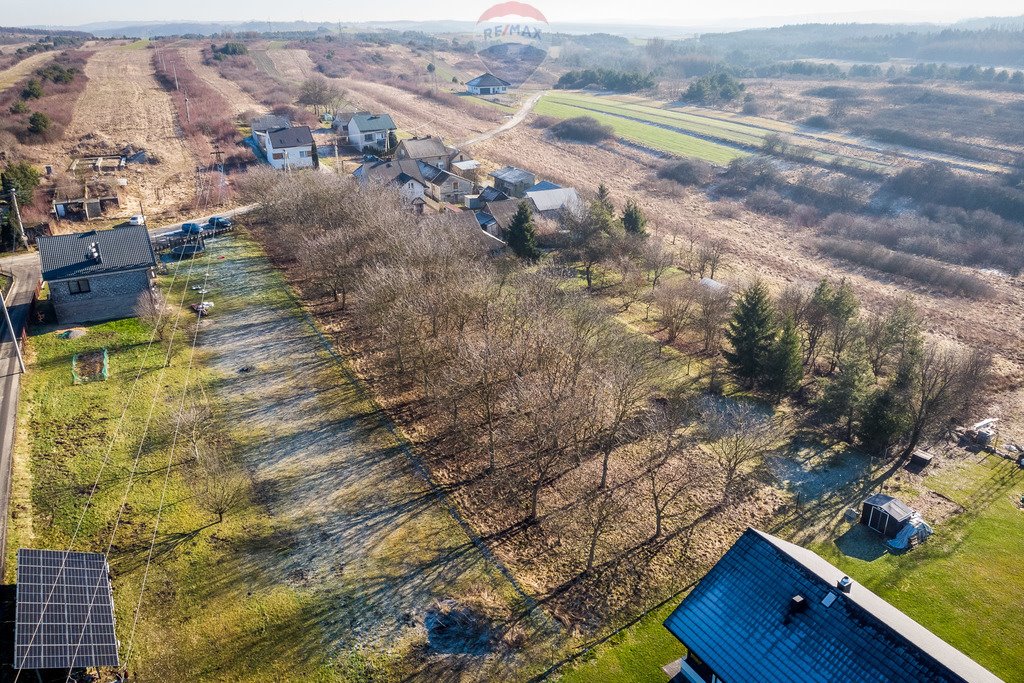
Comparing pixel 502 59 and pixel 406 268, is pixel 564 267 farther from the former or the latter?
pixel 502 59

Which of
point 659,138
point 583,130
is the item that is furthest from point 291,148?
point 659,138

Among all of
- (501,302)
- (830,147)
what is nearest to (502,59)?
(830,147)

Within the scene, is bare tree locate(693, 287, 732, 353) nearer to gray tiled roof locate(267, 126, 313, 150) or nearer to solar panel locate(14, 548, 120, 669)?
solar panel locate(14, 548, 120, 669)

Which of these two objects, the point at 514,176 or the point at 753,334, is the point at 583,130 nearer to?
the point at 514,176

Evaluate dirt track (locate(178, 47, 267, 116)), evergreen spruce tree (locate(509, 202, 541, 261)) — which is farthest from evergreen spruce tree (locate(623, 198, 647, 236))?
dirt track (locate(178, 47, 267, 116))

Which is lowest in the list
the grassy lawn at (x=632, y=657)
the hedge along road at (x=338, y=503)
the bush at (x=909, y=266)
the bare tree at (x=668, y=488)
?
the bush at (x=909, y=266)

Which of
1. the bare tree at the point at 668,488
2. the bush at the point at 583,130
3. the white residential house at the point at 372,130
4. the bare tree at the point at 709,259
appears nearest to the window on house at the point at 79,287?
the bare tree at the point at 668,488

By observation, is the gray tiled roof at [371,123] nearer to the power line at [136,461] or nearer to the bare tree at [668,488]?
the power line at [136,461]
